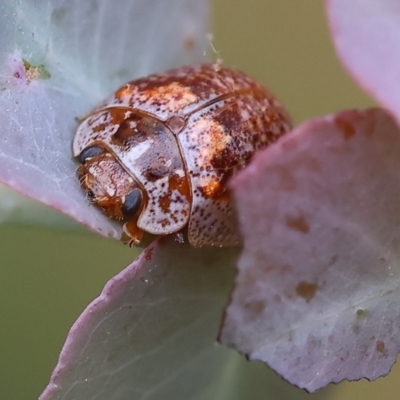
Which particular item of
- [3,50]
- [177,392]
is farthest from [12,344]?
[3,50]

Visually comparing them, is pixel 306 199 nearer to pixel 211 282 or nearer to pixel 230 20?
pixel 211 282

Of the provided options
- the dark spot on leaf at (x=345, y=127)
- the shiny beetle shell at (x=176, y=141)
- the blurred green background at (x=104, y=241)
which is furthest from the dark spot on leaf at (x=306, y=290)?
the blurred green background at (x=104, y=241)

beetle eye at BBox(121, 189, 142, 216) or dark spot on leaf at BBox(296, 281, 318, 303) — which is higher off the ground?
dark spot on leaf at BBox(296, 281, 318, 303)

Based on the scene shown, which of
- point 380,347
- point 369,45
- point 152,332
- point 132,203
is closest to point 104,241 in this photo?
point 132,203

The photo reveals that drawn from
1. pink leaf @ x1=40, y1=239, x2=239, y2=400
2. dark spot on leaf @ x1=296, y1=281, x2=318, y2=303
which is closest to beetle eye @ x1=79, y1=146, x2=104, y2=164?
pink leaf @ x1=40, y1=239, x2=239, y2=400

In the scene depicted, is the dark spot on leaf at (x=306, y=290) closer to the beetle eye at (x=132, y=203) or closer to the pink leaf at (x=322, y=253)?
the pink leaf at (x=322, y=253)

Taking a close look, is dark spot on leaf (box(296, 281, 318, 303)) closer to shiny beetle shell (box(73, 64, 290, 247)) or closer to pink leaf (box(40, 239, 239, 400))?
pink leaf (box(40, 239, 239, 400))
